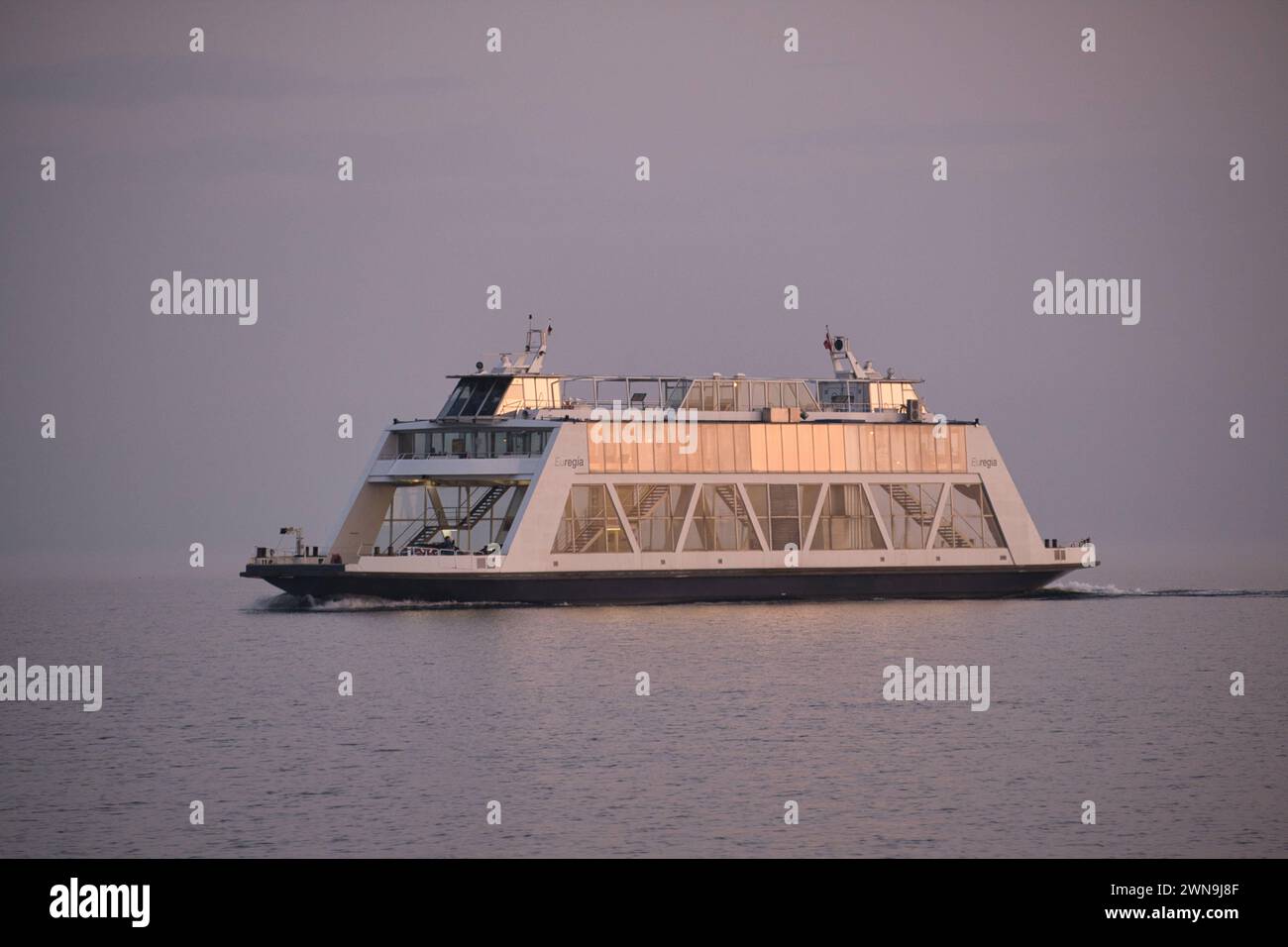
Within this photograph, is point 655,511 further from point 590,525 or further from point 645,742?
point 645,742

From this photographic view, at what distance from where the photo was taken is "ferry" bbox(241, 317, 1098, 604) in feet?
219

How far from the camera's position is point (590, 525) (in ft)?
226

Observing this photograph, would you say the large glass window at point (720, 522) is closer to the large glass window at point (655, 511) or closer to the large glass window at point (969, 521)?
the large glass window at point (655, 511)

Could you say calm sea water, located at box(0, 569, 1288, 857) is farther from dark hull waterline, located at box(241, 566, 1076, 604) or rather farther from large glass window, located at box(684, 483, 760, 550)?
large glass window, located at box(684, 483, 760, 550)

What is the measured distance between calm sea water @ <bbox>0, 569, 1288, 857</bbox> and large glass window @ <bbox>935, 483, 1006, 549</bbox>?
8.46 metres

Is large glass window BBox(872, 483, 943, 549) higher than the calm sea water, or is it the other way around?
large glass window BBox(872, 483, 943, 549)

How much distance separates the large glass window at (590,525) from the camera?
6812 cm

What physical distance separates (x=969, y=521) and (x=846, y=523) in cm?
538

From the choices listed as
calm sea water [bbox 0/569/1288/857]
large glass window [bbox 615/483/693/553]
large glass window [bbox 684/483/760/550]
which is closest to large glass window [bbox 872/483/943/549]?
large glass window [bbox 684/483/760/550]

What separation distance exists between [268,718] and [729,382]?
109 feet

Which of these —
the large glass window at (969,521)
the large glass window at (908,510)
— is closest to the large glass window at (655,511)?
the large glass window at (908,510)

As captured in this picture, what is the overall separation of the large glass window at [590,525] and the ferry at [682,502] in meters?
0.08

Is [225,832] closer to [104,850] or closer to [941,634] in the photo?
[104,850]
